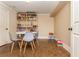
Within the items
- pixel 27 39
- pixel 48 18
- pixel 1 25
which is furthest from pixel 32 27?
pixel 27 39

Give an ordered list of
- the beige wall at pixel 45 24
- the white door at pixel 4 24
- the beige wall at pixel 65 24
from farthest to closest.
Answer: the beige wall at pixel 45 24 < the white door at pixel 4 24 < the beige wall at pixel 65 24

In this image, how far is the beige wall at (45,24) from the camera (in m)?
10.6

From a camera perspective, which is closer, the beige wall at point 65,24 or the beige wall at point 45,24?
the beige wall at point 65,24

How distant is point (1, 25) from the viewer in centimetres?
601

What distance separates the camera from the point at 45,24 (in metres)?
10.7

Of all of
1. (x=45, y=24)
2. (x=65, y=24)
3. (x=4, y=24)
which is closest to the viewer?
(x=65, y=24)

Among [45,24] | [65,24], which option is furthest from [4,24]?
[45,24]

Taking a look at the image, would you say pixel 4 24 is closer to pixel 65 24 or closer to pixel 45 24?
pixel 65 24

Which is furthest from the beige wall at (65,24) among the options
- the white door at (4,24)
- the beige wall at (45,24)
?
the beige wall at (45,24)

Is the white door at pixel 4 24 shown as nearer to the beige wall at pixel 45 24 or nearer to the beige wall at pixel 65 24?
the beige wall at pixel 65 24

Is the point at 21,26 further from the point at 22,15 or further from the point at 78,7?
the point at 78,7

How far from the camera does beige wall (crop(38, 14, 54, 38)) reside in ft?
34.9

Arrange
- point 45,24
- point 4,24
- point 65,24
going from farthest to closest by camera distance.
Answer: point 45,24, point 4,24, point 65,24

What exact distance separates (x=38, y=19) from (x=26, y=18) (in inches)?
47.0
